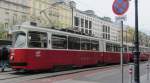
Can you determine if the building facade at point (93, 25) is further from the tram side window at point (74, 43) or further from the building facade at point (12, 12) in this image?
the tram side window at point (74, 43)

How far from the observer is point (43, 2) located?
3238 inches

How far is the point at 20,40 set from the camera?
1984cm

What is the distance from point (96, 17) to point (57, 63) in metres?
96.0

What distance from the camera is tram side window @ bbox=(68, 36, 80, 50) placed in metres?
23.8

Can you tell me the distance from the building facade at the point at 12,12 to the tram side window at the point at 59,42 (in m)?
41.8

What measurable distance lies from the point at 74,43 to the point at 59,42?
2.42 m

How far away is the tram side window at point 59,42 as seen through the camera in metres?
21.8

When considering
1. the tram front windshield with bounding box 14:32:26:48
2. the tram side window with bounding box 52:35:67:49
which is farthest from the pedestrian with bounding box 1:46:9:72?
the tram side window with bounding box 52:35:67:49

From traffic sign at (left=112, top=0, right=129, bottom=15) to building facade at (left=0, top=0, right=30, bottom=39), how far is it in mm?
54014

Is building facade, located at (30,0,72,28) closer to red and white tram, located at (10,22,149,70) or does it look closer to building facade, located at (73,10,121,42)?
building facade, located at (73,10,121,42)

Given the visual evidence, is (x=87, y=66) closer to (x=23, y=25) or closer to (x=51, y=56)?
(x=51, y=56)

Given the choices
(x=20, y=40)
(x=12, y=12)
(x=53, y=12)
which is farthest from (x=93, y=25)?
(x=20, y=40)

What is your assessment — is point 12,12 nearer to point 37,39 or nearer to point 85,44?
point 85,44

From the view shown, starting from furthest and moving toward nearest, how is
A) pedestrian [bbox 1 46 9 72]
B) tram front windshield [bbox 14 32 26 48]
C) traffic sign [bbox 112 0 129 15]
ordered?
1. pedestrian [bbox 1 46 9 72]
2. tram front windshield [bbox 14 32 26 48]
3. traffic sign [bbox 112 0 129 15]
